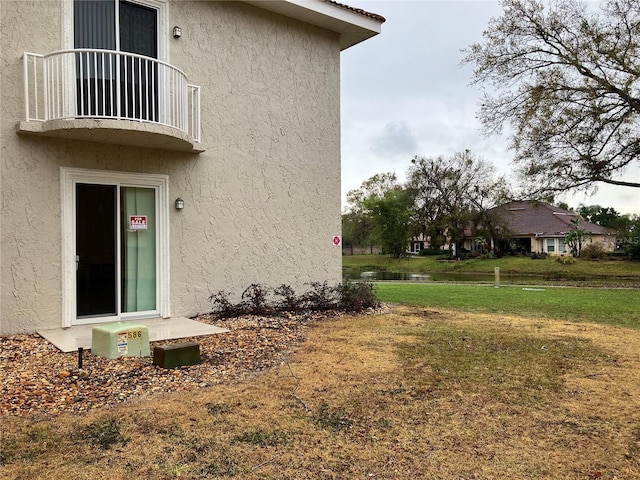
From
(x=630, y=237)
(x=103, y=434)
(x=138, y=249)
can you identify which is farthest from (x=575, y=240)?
(x=103, y=434)

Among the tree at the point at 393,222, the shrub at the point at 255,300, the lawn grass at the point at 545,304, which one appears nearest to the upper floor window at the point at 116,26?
the shrub at the point at 255,300

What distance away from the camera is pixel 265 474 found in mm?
3072

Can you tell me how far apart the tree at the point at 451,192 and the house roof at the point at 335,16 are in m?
35.4

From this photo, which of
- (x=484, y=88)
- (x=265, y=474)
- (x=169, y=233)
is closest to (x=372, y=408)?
(x=265, y=474)

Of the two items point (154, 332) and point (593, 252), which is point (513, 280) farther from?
point (154, 332)

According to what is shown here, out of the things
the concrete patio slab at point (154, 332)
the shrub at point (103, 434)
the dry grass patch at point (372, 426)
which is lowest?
the dry grass patch at point (372, 426)

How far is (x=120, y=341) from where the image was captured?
572cm

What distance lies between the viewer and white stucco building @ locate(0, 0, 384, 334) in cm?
709

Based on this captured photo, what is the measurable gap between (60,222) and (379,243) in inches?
1796

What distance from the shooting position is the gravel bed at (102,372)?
4.39 metres

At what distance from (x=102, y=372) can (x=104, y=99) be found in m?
4.36

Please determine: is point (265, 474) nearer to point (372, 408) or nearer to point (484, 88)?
point (372, 408)

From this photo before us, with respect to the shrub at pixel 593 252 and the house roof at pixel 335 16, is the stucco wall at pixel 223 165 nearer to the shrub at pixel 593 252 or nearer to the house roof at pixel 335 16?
the house roof at pixel 335 16

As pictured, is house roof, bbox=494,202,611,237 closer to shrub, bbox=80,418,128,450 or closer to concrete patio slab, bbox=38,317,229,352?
concrete patio slab, bbox=38,317,229,352
